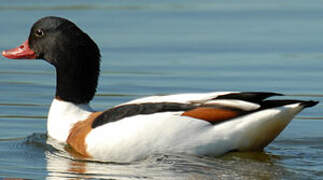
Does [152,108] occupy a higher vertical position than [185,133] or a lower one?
higher

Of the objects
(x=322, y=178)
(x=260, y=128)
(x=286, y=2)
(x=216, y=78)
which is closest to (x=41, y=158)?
(x=260, y=128)

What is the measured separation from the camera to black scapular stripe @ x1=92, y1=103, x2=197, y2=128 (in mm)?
9172

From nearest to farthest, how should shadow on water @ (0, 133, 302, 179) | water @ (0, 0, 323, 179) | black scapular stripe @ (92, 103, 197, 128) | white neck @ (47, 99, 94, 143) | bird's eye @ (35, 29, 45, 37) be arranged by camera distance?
shadow on water @ (0, 133, 302, 179)
water @ (0, 0, 323, 179)
black scapular stripe @ (92, 103, 197, 128)
white neck @ (47, 99, 94, 143)
bird's eye @ (35, 29, 45, 37)

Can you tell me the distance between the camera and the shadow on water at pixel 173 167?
8688mm

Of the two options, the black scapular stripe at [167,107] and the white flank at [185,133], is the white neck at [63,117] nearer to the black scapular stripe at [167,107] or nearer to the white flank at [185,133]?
the black scapular stripe at [167,107]

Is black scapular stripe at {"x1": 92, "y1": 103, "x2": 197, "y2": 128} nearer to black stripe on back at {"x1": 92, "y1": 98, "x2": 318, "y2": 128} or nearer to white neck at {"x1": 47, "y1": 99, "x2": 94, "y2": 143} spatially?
black stripe on back at {"x1": 92, "y1": 98, "x2": 318, "y2": 128}

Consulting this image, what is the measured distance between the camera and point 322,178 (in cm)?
848

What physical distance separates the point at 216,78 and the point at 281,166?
11.8 feet

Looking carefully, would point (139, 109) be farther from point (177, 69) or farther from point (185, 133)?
point (177, 69)

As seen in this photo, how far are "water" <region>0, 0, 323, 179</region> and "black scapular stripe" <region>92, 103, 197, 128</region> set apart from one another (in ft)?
1.49

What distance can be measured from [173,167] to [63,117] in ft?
5.85

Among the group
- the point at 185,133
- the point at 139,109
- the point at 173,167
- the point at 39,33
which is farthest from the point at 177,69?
the point at 173,167

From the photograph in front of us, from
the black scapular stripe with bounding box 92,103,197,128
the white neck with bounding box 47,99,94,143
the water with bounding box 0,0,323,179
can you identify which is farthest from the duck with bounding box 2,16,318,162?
the white neck with bounding box 47,99,94,143

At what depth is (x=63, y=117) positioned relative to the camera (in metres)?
10.2
